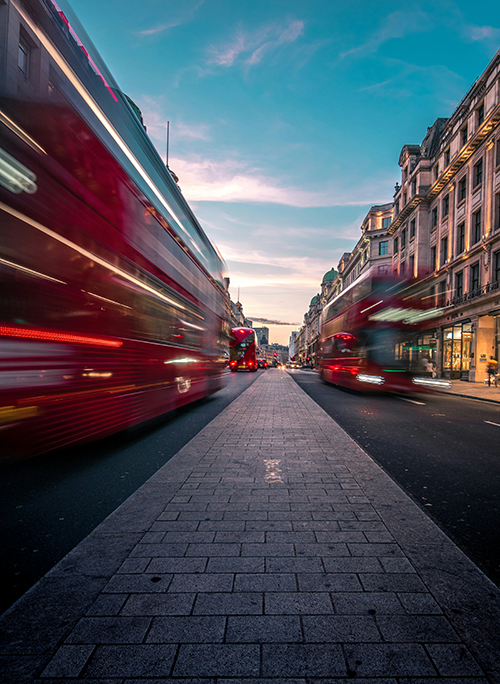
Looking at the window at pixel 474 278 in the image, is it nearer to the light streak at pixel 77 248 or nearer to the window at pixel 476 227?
the window at pixel 476 227

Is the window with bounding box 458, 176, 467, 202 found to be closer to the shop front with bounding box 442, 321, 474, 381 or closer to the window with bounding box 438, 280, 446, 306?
the window with bounding box 438, 280, 446, 306

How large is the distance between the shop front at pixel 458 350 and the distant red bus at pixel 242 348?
18179 mm

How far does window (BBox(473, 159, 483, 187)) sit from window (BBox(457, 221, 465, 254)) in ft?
11.4

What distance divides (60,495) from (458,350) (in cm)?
3450

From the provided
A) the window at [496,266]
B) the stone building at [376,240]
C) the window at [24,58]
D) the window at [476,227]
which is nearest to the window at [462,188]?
the window at [476,227]

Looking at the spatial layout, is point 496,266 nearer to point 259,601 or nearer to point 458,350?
point 458,350

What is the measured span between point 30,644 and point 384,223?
6630 centimetres

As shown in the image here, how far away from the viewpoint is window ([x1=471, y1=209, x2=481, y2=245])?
29.5 meters

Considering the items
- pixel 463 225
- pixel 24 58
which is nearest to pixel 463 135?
pixel 463 225

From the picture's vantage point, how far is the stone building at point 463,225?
1070 inches

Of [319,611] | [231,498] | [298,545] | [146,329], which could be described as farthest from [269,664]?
[146,329]

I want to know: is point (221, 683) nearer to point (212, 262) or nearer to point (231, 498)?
point (231, 498)

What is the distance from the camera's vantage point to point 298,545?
2783 millimetres

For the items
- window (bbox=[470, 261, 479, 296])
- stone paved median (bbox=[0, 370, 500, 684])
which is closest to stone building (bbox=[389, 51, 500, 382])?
window (bbox=[470, 261, 479, 296])
